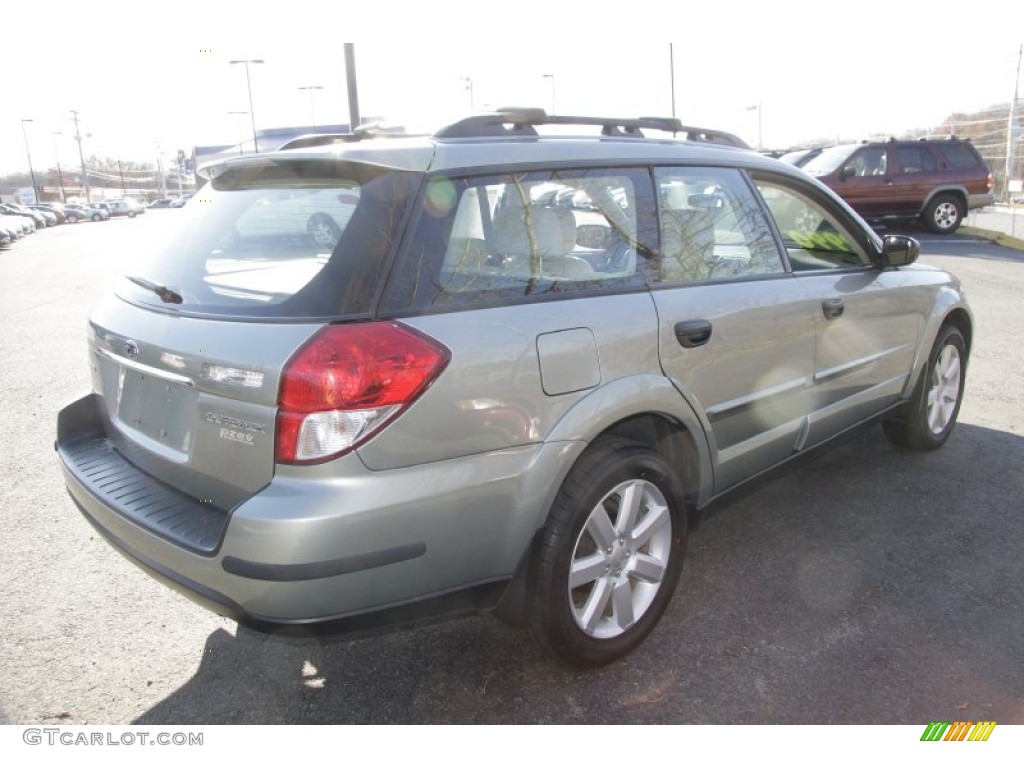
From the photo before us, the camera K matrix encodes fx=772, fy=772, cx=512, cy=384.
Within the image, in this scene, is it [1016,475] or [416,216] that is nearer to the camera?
[416,216]

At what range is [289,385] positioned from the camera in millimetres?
1983

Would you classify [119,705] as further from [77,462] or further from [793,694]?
[793,694]

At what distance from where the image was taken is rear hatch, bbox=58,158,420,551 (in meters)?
2.07

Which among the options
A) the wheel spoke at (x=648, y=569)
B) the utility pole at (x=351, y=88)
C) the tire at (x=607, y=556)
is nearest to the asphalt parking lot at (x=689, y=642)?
the tire at (x=607, y=556)

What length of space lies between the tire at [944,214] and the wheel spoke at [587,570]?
54.3 feet

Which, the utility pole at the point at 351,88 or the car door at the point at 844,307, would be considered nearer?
the car door at the point at 844,307

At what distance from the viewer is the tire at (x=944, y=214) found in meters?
16.2

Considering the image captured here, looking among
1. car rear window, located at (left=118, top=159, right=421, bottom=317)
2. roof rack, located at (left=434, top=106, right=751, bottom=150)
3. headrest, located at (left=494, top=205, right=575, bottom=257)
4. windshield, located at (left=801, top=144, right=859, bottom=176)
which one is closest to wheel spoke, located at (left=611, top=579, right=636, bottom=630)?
headrest, located at (left=494, top=205, right=575, bottom=257)

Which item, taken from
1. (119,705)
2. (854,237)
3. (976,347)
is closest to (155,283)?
(119,705)

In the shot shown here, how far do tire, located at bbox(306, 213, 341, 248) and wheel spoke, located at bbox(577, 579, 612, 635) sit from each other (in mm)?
1367

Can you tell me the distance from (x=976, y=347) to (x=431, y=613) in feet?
21.2

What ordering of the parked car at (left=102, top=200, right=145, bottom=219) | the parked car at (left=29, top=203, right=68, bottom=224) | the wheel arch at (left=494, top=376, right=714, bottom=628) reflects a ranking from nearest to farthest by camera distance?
the wheel arch at (left=494, top=376, right=714, bottom=628), the parked car at (left=29, top=203, right=68, bottom=224), the parked car at (left=102, top=200, right=145, bottom=219)
